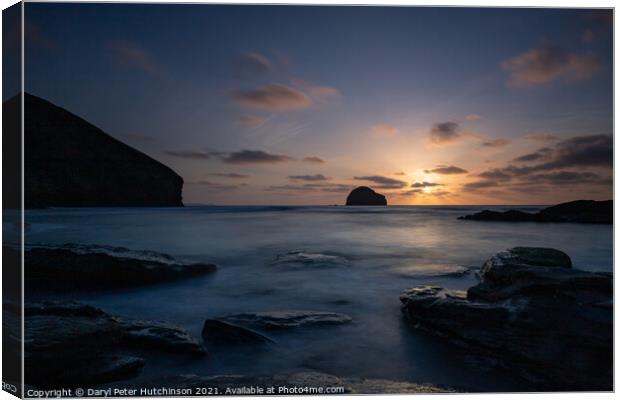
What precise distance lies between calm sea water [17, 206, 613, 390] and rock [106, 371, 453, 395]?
6 centimetres

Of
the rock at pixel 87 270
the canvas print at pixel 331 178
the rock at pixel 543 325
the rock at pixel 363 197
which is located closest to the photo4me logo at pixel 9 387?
the canvas print at pixel 331 178

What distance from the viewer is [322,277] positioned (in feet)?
16.9

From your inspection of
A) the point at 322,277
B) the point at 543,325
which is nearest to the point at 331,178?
the point at 322,277

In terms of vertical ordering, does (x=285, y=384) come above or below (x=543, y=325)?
below

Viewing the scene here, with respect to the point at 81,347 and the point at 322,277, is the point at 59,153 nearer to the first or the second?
the point at 81,347

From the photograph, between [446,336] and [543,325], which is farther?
[446,336]

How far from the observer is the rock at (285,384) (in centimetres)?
313

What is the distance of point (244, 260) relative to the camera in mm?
6309

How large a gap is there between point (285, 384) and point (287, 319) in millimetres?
732

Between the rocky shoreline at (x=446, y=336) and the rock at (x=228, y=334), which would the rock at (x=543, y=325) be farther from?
the rock at (x=228, y=334)

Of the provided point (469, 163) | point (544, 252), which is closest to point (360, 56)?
point (469, 163)

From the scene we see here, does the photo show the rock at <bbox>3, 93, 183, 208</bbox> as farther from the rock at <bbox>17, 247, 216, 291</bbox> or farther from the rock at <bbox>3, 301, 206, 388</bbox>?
the rock at <bbox>3, 301, 206, 388</bbox>

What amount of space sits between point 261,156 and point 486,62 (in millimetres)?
2769

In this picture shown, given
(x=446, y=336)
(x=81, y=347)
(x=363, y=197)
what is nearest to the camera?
(x=81, y=347)
